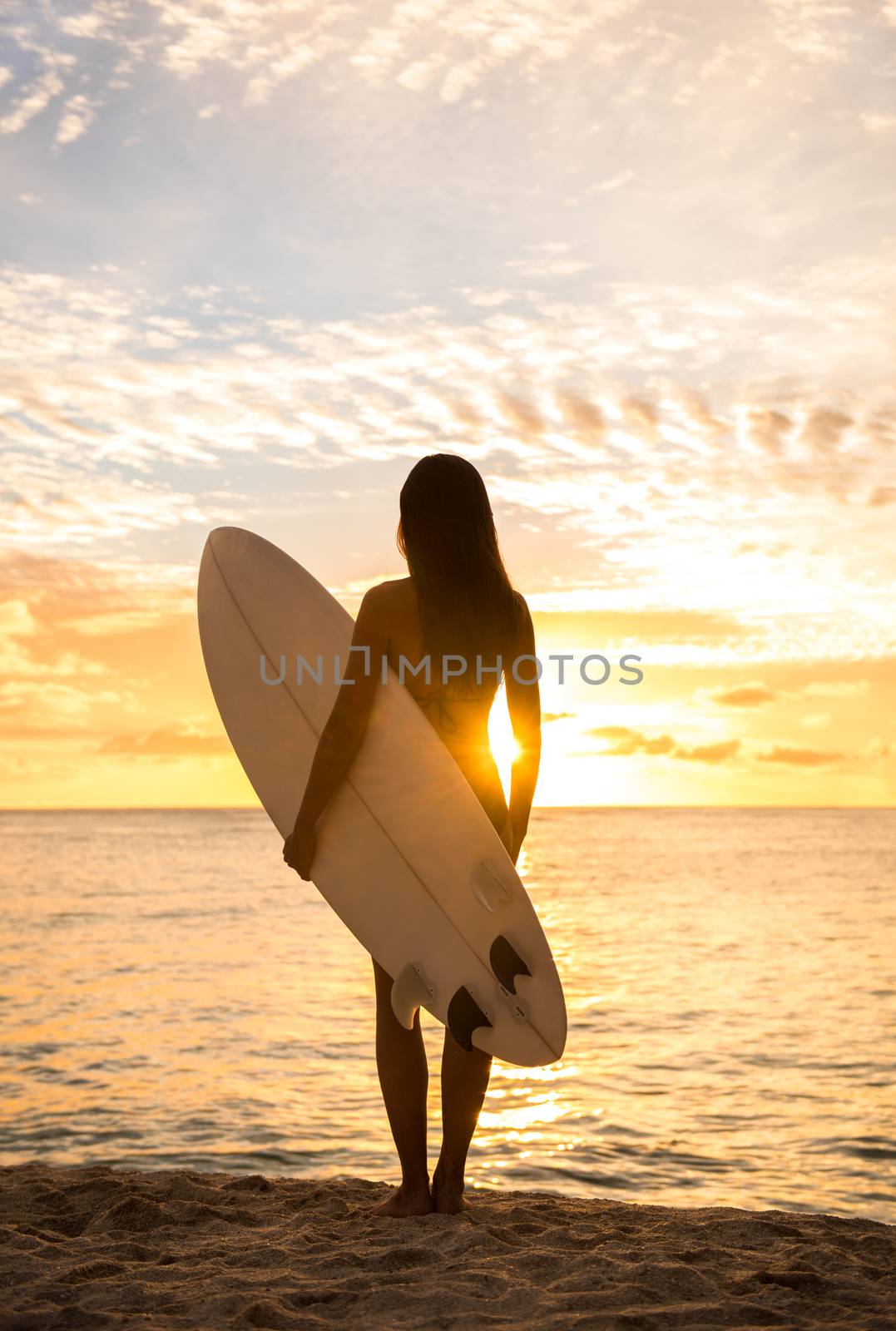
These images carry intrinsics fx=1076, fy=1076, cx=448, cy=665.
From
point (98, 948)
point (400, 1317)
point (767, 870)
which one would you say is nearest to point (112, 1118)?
point (400, 1317)

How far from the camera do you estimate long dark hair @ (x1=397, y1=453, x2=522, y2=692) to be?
106 inches

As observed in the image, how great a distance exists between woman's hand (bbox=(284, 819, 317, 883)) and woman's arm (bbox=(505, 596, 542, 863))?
55 centimetres

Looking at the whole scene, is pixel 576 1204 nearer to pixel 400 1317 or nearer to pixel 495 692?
pixel 400 1317

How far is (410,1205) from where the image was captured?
9.43 ft

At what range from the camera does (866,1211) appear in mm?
4305

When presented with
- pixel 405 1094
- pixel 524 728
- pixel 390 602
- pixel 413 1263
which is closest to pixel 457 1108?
pixel 405 1094

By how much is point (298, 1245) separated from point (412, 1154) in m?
0.37

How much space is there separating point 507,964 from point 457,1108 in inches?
16.8

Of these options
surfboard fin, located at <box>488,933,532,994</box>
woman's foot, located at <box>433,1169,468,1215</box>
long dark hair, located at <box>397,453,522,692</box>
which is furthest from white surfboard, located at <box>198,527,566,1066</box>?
woman's foot, located at <box>433,1169,468,1215</box>

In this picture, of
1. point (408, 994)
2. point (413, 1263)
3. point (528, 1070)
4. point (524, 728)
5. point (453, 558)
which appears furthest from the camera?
point (528, 1070)

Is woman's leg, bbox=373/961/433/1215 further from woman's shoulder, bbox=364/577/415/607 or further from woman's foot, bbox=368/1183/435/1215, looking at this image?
woman's shoulder, bbox=364/577/415/607

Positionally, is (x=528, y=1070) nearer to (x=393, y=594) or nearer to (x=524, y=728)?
(x=524, y=728)

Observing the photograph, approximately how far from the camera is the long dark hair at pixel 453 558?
270 cm

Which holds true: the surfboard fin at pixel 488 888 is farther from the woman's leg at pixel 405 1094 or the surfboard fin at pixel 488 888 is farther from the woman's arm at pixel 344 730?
the woman's arm at pixel 344 730
